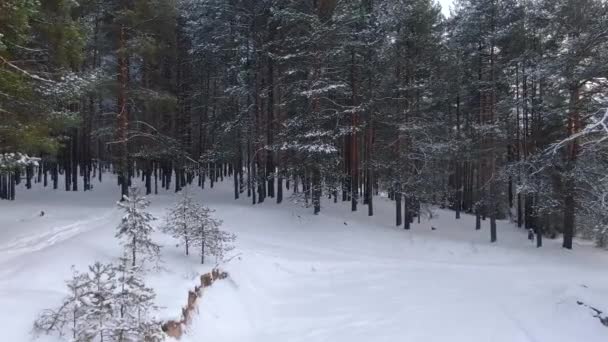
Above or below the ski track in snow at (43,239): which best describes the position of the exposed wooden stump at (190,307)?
below

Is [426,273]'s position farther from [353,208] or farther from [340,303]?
[353,208]

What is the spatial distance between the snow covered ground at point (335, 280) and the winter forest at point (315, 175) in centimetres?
8

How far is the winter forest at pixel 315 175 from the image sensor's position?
30.2ft

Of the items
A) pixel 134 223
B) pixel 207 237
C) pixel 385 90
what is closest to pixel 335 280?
pixel 207 237

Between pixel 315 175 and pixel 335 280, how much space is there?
276 inches

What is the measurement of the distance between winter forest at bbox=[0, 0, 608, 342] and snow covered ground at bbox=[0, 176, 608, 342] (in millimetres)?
80

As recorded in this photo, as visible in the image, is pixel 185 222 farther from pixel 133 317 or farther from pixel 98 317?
pixel 98 317

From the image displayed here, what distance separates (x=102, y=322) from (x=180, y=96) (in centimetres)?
2317

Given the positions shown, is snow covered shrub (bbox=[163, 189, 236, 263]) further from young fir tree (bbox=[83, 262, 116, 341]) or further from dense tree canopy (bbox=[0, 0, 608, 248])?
dense tree canopy (bbox=[0, 0, 608, 248])

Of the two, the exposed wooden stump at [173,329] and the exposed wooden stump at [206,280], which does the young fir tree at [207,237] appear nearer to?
the exposed wooden stump at [206,280]

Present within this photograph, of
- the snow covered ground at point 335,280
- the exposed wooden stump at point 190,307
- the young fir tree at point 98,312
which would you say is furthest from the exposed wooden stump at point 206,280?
the young fir tree at point 98,312

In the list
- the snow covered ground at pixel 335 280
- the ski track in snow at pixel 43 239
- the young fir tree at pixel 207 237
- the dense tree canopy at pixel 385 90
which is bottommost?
the snow covered ground at pixel 335 280

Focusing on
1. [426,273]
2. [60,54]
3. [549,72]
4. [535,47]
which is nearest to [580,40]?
[549,72]

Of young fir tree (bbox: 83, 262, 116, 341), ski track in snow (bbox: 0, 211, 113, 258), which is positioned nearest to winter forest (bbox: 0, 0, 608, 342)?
young fir tree (bbox: 83, 262, 116, 341)
